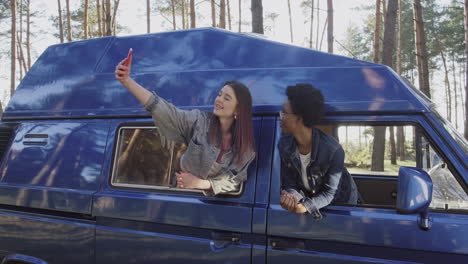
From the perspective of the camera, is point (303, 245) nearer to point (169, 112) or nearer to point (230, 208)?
point (230, 208)

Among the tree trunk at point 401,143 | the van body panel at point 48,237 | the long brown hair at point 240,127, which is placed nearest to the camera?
the long brown hair at point 240,127

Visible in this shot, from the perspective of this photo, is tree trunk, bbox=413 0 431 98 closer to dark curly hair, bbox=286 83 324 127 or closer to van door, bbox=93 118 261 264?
dark curly hair, bbox=286 83 324 127

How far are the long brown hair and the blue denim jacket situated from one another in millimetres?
229

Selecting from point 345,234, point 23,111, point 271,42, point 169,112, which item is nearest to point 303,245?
point 345,234

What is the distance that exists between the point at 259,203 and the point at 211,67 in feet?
3.69

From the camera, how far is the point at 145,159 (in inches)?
129

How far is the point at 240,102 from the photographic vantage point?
2963 mm

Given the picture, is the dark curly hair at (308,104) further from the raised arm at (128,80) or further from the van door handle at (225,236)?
the raised arm at (128,80)

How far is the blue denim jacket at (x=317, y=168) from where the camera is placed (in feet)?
8.95

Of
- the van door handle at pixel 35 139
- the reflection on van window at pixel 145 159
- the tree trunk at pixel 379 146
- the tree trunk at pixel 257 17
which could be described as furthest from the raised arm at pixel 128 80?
the tree trunk at pixel 257 17

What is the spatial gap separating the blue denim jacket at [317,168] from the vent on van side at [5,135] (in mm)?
2725

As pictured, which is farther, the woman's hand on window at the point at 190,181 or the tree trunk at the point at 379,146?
the tree trunk at the point at 379,146

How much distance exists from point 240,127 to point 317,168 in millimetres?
588

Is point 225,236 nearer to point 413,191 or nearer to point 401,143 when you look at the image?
point 413,191
